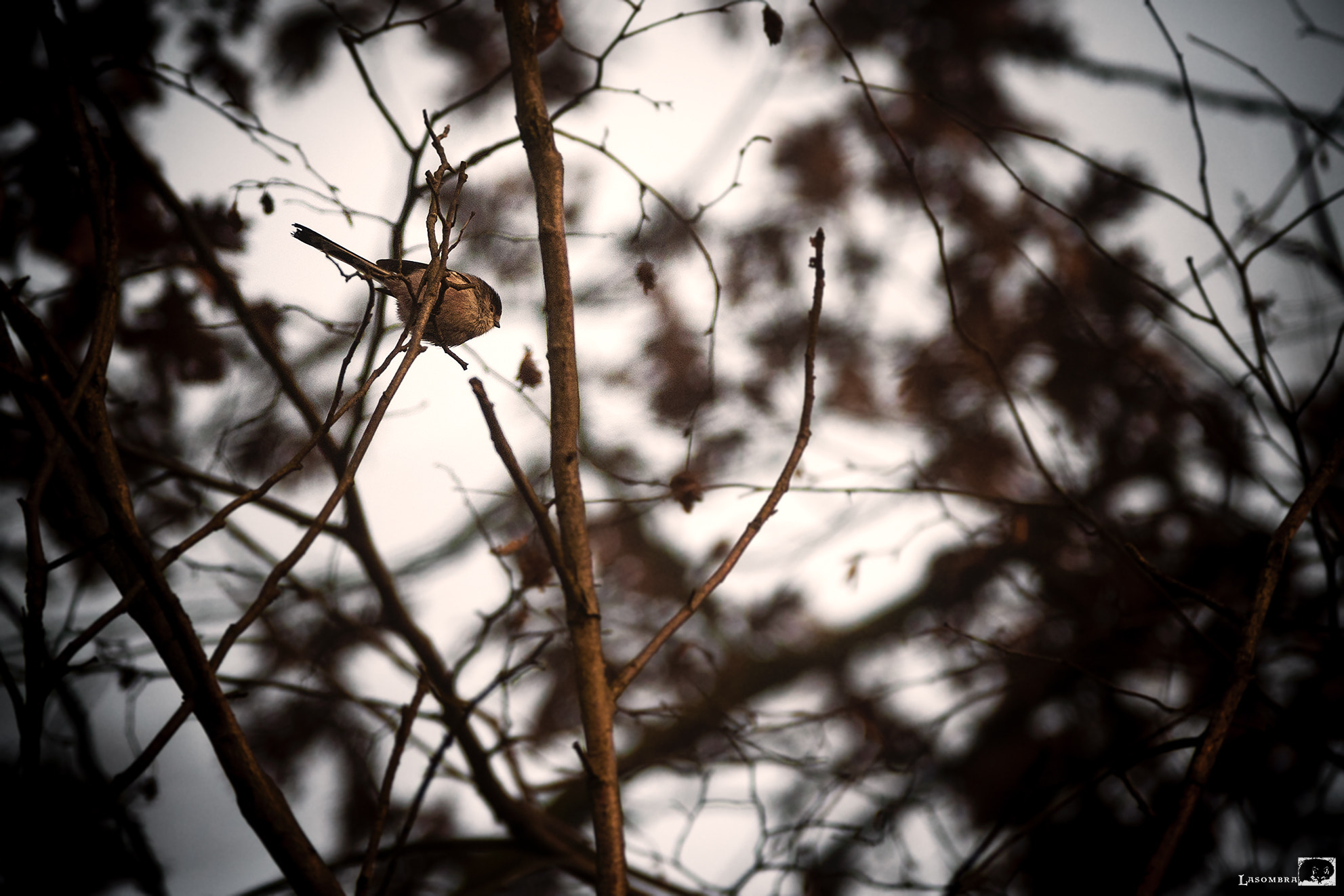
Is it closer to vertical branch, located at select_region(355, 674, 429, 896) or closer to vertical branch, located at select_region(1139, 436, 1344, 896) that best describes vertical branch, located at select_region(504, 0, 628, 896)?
vertical branch, located at select_region(355, 674, 429, 896)

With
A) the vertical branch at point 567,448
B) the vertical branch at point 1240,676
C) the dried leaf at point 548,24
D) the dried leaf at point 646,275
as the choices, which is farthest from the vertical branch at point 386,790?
the dried leaf at point 548,24

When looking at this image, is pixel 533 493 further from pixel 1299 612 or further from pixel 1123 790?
pixel 1123 790

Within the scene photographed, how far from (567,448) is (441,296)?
0.30 meters

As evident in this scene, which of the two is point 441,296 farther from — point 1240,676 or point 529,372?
point 1240,676

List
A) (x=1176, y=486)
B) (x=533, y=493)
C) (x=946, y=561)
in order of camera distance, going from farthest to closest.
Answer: (x=946, y=561) → (x=1176, y=486) → (x=533, y=493)

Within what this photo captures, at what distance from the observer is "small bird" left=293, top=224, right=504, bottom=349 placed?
3.72ft

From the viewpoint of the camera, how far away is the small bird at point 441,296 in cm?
113

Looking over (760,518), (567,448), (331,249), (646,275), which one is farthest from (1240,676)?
(331,249)

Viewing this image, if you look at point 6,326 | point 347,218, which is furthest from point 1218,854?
point 6,326

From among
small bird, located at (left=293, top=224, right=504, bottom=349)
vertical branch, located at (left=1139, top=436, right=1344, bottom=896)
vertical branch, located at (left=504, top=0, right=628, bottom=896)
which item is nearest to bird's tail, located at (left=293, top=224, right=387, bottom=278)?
small bird, located at (left=293, top=224, right=504, bottom=349)

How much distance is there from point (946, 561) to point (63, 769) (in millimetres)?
3652

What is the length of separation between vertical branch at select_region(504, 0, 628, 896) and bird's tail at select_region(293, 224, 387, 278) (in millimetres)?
326

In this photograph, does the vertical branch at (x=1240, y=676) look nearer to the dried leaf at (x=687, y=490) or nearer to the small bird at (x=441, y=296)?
the dried leaf at (x=687, y=490)

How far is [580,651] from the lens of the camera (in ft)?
3.60
